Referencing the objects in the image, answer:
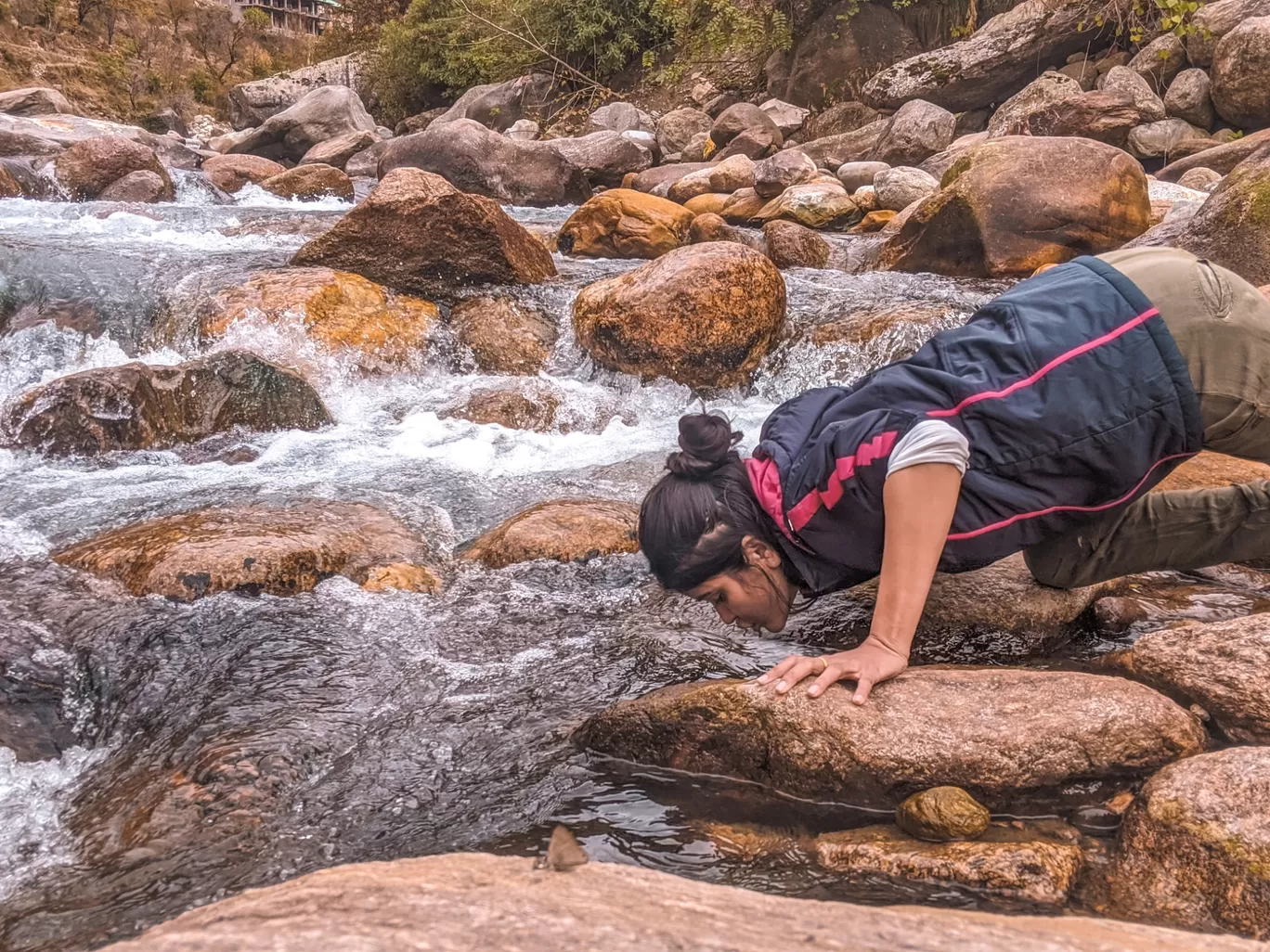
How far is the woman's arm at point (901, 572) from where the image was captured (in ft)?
6.88

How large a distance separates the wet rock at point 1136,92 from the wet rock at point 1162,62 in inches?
10.0

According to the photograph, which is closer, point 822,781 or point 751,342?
point 822,781

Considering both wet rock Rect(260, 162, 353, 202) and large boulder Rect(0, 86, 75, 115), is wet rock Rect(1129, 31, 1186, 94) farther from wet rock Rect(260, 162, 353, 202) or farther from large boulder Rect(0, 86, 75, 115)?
large boulder Rect(0, 86, 75, 115)

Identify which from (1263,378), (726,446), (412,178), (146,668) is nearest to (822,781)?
(726,446)

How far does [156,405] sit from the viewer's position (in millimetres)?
5504

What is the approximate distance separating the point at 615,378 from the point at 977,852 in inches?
195

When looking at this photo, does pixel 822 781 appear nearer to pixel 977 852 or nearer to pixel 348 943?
pixel 977 852

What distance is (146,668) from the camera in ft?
10.1

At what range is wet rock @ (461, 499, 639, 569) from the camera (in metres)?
3.93

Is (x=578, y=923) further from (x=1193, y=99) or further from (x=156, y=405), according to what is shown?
(x=1193, y=99)

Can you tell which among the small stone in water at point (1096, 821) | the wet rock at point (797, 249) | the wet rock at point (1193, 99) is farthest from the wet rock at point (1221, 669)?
the wet rock at point (1193, 99)

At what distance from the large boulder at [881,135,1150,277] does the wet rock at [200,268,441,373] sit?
14.8 feet

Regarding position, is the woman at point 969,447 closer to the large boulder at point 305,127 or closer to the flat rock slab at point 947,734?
the flat rock slab at point 947,734

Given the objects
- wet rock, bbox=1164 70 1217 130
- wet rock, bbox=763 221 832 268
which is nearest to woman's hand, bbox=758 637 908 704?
wet rock, bbox=763 221 832 268
